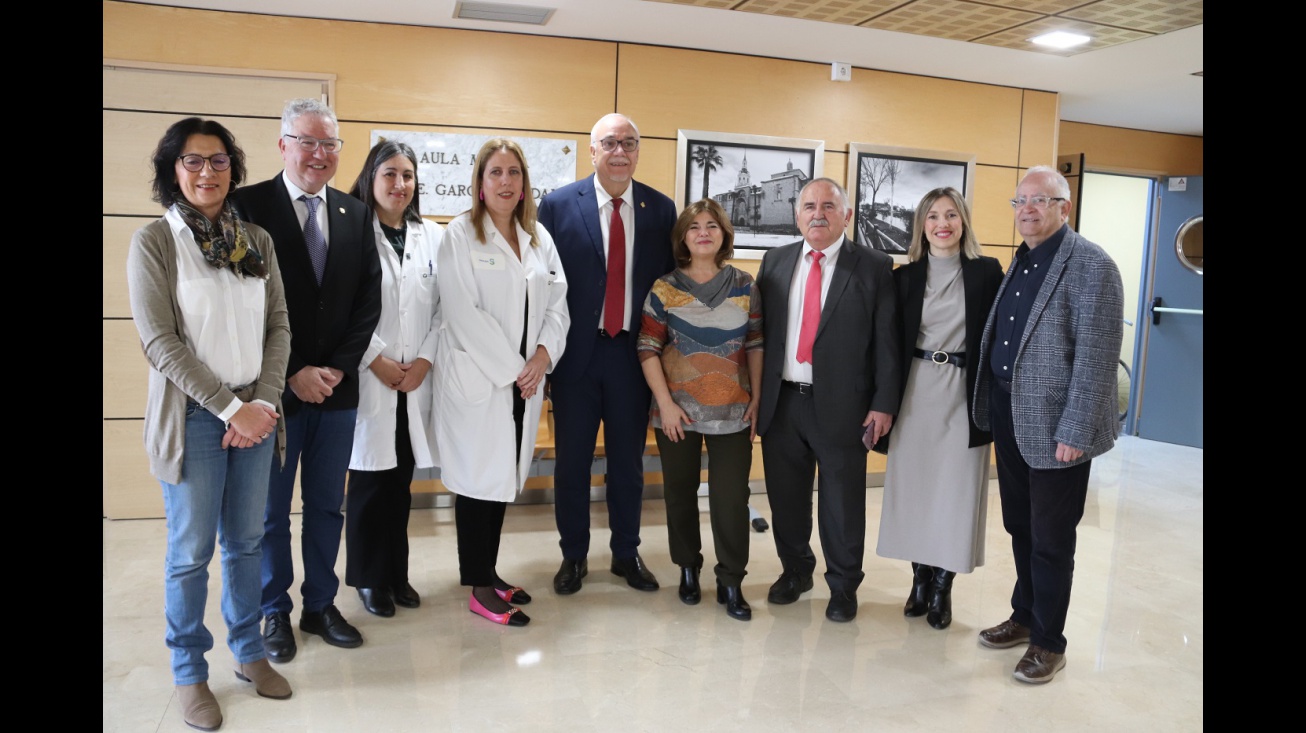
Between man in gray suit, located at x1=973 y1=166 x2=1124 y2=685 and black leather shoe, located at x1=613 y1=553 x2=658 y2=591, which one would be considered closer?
man in gray suit, located at x1=973 y1=166 x2=1124 y2=685

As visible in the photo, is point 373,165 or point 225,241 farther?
point 373,165

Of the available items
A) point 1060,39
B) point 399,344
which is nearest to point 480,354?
point 399,344

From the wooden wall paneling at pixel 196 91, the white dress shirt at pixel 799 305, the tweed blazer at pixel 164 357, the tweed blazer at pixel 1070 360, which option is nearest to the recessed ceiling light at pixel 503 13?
the wooden wall paneling at pixel 196 91

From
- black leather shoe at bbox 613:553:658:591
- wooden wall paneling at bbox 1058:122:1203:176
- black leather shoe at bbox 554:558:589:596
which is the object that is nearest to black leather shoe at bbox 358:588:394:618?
black leather shoe at bbox 554:558:589:596

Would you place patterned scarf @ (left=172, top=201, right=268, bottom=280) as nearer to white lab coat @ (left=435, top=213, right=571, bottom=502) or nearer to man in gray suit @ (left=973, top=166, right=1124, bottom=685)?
white lab coat @ (left=435, top=213, right=571, bottom=502)

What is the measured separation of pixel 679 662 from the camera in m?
3.28

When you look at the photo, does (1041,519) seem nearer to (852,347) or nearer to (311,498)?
(852,347)

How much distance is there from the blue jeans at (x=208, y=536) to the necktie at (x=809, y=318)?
1994 mm

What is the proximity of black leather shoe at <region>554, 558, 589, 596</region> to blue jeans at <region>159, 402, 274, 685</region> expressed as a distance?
4.50 feet

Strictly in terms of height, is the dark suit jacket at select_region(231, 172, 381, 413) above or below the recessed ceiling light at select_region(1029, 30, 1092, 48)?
below

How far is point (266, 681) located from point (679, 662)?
4.65ft

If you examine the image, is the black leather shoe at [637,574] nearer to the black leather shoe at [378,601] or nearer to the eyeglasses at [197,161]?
the black leather shoe at [378,601]

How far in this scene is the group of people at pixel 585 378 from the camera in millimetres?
2697

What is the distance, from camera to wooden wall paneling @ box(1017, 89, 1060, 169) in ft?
21.4
